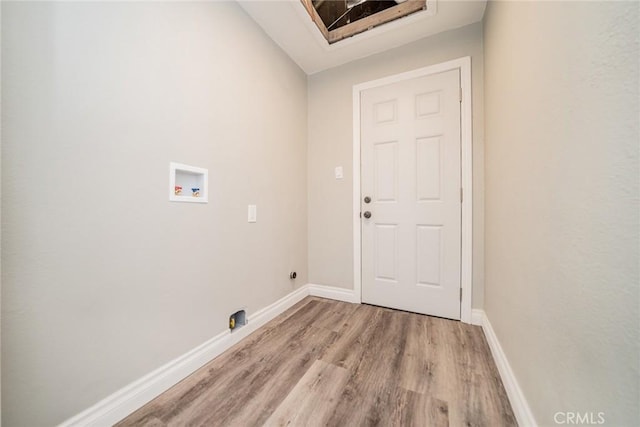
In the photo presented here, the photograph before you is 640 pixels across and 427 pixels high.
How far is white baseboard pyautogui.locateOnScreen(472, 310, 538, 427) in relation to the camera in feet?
2.84

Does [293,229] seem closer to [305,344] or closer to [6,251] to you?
[305,344]

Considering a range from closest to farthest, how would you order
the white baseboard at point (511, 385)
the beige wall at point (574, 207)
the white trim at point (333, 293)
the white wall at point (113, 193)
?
the beige wall at point (574, 207)
the white wall at point (113, 193)
the white baseboard at point (511, 385)
the white trim at point (333, 293)

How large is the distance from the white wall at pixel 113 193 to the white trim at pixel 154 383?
0.04 meters

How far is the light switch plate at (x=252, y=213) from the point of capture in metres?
1.68

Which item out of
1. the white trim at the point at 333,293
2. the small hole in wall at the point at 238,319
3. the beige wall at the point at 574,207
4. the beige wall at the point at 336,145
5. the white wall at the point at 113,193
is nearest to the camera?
the beige wall at the point at 574,207

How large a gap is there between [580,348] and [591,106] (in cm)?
61

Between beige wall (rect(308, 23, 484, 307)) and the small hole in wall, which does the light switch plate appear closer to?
the small hole in wall

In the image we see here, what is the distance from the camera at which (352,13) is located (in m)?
1.91

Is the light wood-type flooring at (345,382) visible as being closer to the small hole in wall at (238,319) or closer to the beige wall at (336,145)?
the small hole in wall at (238,319)

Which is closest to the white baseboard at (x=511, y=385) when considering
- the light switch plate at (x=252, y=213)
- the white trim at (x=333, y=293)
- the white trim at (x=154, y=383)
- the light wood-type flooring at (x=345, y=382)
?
the light wood-type flooring at (x=345, y=382)

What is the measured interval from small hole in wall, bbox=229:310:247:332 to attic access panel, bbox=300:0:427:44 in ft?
7.40

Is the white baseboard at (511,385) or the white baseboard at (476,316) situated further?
the white baseboard at (476,316)

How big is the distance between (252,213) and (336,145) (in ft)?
3.71

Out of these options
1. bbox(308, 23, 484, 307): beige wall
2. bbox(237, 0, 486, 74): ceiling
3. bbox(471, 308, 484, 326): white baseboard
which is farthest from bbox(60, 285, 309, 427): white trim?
bbox(237, 0, 486, 74): ceiling
